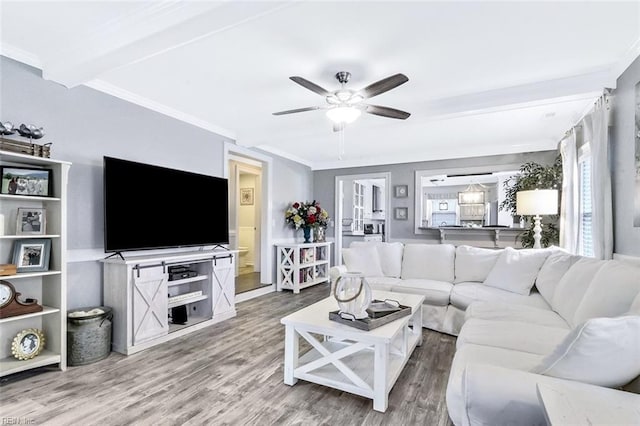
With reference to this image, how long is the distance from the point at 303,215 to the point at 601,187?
407 centimetres

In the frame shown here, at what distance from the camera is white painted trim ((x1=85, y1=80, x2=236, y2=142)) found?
287 cm

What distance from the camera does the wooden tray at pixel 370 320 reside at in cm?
200

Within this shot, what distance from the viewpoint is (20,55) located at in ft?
7.68

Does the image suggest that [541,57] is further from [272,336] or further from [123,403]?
[123,403]

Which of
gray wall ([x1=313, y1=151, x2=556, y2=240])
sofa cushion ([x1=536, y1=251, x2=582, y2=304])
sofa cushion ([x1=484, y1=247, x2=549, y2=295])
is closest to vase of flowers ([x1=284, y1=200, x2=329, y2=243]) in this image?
gray wall ([x1=313, y1=151, x2=556, y2=240])

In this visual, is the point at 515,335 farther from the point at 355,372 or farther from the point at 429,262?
the point at 429,262

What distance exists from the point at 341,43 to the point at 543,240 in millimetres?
4072

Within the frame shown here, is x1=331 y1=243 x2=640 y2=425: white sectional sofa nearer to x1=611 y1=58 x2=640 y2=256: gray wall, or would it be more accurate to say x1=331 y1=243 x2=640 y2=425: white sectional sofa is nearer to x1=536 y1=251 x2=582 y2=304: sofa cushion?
x1=536 y1=251 x2=582 y2=304: sofa cushion

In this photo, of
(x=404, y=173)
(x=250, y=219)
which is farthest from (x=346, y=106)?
(x=250, y=219)

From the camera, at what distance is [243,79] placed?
279cm

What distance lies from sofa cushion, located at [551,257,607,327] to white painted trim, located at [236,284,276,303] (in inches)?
146

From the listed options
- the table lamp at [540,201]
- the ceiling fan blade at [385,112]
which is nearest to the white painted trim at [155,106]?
the ceiling fan blade at [385,112]

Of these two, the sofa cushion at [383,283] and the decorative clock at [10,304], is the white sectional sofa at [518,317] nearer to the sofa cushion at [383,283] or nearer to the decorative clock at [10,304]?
the sofa cushion at [383,283]

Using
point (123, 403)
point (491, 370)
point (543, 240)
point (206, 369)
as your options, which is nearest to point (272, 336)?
point (206, 369)
